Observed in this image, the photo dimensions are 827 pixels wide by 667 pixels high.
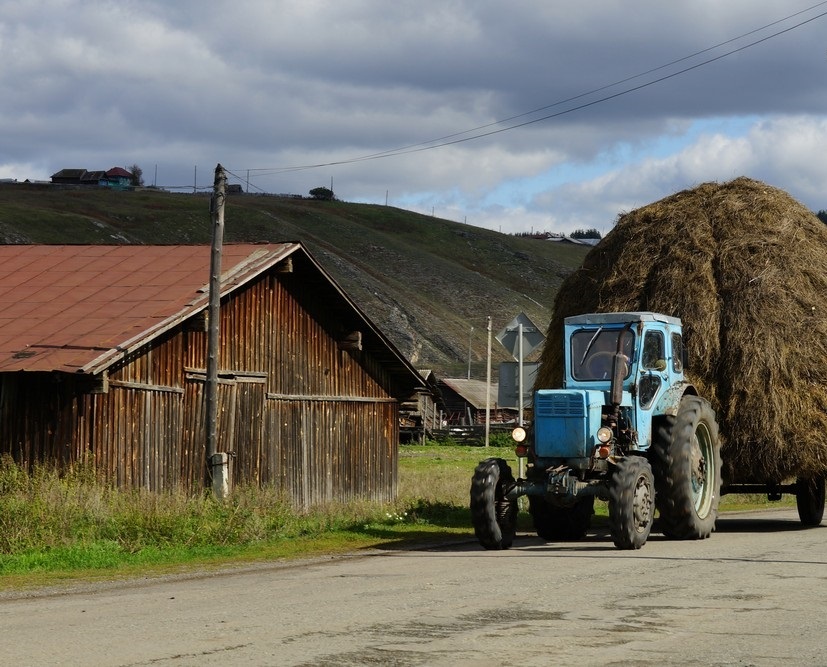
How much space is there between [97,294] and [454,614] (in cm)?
1447

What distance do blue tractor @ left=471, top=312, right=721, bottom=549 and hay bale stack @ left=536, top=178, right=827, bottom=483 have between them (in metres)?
0.74

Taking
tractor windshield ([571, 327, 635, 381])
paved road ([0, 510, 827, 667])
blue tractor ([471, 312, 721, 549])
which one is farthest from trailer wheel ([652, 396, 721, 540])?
paved road ([0, 510, 827, 667])

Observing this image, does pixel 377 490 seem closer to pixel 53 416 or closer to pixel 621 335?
pixel 53 416

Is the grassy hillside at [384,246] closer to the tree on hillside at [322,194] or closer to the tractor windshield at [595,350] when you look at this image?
the tree on hillside at [322,194]

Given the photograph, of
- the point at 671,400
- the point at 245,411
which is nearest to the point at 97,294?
the point at 245,411

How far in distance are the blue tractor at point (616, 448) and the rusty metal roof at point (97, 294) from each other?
6734mm

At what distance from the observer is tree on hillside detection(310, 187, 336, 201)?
162 metres

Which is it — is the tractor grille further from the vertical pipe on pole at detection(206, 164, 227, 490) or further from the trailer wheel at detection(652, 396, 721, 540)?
the vertical pipe on pole at detection(206, 164, 227, 490)

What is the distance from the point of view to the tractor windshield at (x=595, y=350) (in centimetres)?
1664

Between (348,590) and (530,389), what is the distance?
10.8m

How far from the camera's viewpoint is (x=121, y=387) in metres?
20.0

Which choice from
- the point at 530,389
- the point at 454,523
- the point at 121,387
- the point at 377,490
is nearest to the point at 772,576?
the point at 454,523

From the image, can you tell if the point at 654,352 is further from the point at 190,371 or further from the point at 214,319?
the point at 190,371

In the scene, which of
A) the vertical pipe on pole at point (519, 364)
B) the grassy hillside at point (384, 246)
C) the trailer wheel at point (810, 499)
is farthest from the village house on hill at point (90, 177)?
the trailer wheel at point (810, 499)
